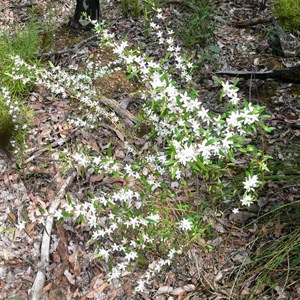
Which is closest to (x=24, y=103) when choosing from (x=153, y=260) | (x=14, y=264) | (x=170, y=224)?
(x=14, y=264)

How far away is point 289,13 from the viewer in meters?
4.77

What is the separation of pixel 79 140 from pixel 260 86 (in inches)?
75.0

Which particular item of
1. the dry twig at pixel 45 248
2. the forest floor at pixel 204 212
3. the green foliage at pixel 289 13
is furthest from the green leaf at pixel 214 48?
the dry twig at pixel 45 248

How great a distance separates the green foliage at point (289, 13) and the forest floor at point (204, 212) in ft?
0.68

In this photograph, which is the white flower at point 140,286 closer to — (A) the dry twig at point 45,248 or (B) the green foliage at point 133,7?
(A) the dry twig at point 45,248

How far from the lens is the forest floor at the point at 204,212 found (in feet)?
9.42

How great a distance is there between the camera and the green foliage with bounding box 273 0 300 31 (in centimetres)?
475

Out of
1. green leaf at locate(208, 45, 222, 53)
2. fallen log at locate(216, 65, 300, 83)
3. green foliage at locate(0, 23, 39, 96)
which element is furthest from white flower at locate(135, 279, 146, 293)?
green leaf at locate(208, 45, 222, 53)

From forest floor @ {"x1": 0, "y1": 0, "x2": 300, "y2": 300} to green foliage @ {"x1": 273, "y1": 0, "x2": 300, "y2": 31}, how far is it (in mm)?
206

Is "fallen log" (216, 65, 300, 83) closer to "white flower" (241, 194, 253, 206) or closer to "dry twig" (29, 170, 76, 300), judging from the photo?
"dry twig" (29, 170, 76, 300)

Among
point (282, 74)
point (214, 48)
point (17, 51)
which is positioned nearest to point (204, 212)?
point (282, 74)

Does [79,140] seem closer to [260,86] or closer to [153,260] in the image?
[153,260]

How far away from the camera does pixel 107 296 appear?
298cm

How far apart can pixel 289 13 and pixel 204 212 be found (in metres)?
2.92
